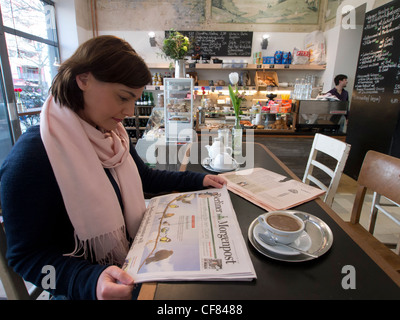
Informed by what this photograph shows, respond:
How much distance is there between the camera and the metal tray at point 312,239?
2.13ft

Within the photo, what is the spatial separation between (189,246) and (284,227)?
0.30 m

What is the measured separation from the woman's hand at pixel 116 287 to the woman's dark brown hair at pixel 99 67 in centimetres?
59

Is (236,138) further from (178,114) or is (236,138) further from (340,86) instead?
(340,86)

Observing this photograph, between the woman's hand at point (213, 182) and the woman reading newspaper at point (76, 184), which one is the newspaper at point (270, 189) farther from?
the woman reading newspaper at point (76, 184)

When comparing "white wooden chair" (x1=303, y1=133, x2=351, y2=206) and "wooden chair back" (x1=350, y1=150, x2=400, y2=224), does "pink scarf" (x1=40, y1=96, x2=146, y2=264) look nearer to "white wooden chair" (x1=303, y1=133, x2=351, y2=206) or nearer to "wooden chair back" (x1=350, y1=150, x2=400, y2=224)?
"white wooden chair" (x1=303, y1=133, x2=351, y2=206)

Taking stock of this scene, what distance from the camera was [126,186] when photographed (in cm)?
93

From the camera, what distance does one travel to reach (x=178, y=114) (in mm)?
3725

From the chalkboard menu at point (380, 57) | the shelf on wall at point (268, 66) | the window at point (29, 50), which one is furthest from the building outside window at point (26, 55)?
the chalkboard menu at point (380, 57)

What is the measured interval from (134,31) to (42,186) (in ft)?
19.5

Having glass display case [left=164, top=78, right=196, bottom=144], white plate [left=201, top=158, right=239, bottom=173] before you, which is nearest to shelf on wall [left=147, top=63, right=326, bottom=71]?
glass display case [left=164, top=78, right=196, bottom=144]

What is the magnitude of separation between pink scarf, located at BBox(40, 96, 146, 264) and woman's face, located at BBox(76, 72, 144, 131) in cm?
5

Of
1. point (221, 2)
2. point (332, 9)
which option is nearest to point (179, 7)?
point (221, 2)

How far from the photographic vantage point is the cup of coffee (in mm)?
674

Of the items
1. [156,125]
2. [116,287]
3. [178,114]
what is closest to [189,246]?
[116,287]
